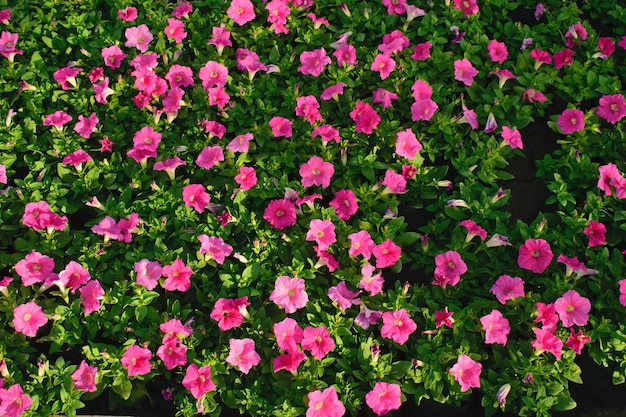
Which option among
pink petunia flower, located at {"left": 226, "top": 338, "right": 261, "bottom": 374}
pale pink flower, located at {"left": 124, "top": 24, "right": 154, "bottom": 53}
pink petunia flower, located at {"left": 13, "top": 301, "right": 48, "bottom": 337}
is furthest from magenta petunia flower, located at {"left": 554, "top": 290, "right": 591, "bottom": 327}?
pale pink flower, located at {"left": 124, "top": 24, "right": 154, "bottom": 53}

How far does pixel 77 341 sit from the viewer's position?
3277mm

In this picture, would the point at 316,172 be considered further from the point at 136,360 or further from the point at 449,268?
the point at 136,360

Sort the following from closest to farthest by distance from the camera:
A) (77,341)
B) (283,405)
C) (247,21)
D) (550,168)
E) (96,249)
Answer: (283,405) → (77,341) → (96,249) → (550,168) → (247,21)

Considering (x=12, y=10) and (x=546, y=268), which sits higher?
(x=12, y=10)

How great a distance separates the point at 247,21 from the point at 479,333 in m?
2.83

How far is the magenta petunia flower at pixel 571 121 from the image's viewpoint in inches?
154

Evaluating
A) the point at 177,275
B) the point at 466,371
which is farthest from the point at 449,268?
the point at 177,275

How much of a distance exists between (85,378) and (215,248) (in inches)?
38.6

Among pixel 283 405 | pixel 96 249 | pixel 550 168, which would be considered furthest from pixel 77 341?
pixel 550 168

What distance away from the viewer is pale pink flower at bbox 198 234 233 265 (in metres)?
3.42

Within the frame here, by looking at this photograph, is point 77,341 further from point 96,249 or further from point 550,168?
point 550,168

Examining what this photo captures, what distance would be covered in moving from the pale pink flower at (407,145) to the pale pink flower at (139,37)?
2019 mm

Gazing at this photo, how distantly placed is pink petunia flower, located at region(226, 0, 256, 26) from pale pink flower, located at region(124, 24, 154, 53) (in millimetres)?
628

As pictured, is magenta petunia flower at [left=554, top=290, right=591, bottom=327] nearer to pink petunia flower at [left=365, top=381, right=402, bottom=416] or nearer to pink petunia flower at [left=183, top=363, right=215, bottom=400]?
pink petunia flower at [left=365, top=381, right=402, bottom=416]
